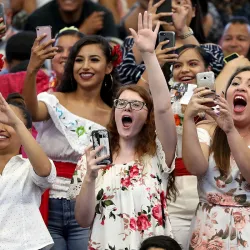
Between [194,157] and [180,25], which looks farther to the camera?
[180,25]

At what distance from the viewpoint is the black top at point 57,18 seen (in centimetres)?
920

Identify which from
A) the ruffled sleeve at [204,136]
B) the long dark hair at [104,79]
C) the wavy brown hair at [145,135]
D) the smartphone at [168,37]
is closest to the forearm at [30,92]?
the long dark hair at [104,79]

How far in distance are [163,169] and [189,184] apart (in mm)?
637

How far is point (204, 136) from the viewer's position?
6215 millimetres

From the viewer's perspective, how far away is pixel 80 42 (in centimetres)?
708

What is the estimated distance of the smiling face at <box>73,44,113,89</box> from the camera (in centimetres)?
702

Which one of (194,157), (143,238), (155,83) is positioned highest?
(155,83)

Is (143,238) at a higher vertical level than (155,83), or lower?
lower

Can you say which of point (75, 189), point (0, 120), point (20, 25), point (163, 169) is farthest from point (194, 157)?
point (20, 25)

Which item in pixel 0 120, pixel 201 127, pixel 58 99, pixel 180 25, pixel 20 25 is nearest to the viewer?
pixel 0 120

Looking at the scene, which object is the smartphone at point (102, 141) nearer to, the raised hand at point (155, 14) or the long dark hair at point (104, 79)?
the long dark hair at point (104, 79)

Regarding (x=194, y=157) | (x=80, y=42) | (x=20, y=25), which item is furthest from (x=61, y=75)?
(x=20, y=25)

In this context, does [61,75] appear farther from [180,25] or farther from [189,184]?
[189,184]

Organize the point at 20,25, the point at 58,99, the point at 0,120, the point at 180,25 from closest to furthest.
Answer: the point at 0,120, the point at 58,99, the point at 180,25, the point at 20,25
